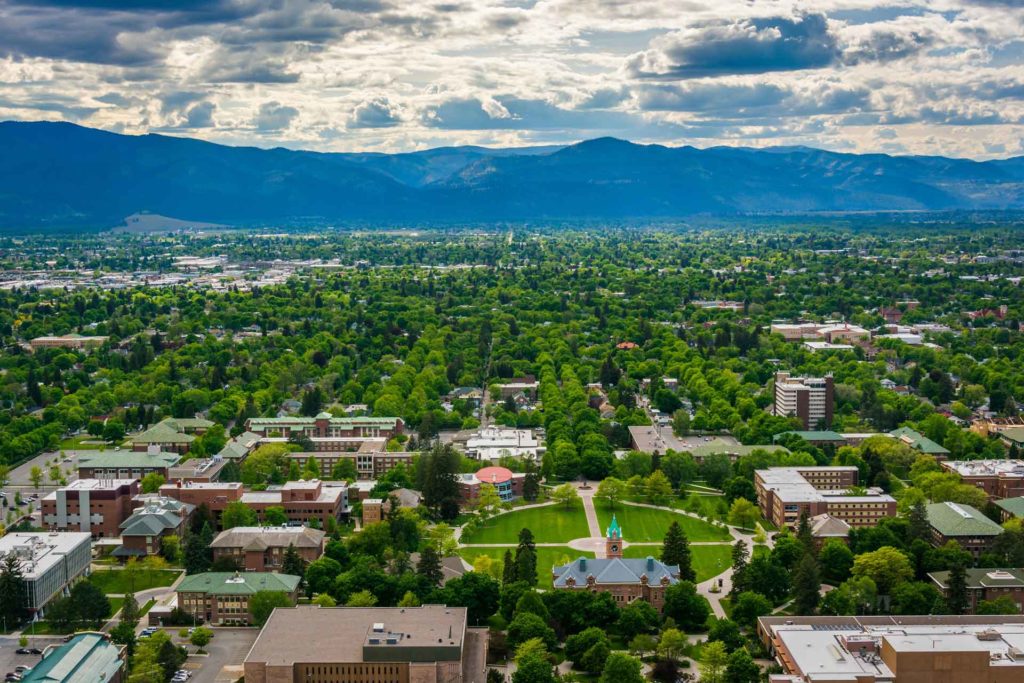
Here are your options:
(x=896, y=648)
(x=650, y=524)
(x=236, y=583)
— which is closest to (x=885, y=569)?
(x=896, y=648)

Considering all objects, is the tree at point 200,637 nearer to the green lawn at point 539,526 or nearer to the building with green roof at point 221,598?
the building with green roof at point 221,598

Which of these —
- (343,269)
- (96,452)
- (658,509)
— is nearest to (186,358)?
(96,452)

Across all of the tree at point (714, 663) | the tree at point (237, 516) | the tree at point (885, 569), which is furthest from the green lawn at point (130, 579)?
the tree at point (885, 569)

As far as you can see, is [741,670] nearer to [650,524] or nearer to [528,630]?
[528,630]

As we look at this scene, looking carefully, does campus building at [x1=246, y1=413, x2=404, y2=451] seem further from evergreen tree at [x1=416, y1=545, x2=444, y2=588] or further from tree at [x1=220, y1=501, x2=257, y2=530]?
evergreen tree at [x1=416, y1=545, x2=444, y2=588]

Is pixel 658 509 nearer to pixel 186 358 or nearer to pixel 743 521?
pixel 743 521
